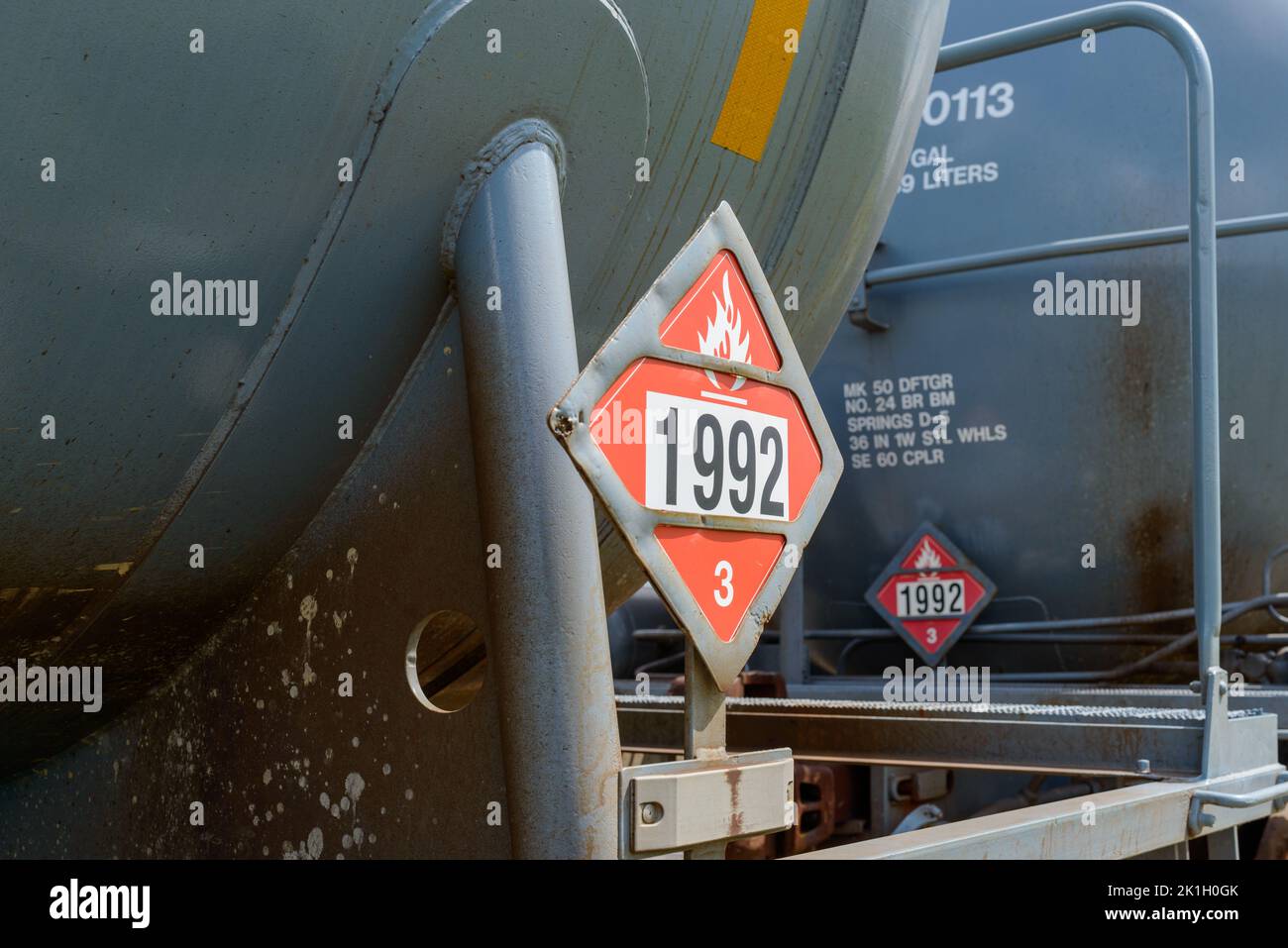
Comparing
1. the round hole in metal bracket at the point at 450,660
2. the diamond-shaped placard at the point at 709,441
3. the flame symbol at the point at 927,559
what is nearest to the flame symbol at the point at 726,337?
the diamond-shaped placard at the point at 709,441

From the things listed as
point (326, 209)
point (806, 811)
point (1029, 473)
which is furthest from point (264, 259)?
point (1029, 473)

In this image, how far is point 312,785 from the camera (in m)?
1.58

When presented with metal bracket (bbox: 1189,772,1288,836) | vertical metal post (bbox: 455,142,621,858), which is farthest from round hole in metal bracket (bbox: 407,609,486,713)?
metal bracket (bbox: 1189,772,1288,836)

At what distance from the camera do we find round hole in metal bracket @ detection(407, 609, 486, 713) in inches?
69.2

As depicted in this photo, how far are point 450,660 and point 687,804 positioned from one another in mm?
608

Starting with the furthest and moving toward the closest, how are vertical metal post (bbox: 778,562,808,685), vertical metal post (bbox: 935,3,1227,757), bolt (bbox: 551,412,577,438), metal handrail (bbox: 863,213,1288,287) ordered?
vertical metal post (bbox: 778,562,808,685) < metal handrail (bbox: 863,213,1288,287) < vertical metal post (bbox: 935,3,1227,757) < bolt (bbox: 551,412,577,438)

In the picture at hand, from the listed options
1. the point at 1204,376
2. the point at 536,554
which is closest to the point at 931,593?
Answer: the point at 1204,376

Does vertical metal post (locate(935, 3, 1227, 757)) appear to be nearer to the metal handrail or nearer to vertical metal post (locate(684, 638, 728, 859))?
the metal handrail

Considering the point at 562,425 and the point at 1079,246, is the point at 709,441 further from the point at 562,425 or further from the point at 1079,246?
the point at 1079,246

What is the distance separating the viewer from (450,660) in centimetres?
182

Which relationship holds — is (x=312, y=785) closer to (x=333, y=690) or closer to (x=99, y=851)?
(x=333, y=690)

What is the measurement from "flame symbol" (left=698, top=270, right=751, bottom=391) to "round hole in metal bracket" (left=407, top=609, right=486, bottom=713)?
1.81ft

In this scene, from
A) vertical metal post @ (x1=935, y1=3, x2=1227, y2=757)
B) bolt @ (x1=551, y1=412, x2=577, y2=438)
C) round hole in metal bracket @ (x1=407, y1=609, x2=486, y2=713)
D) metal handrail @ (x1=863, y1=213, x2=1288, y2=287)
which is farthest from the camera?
metal handrail @ (x1=863, y1=213, x2=1288, y2=287)
